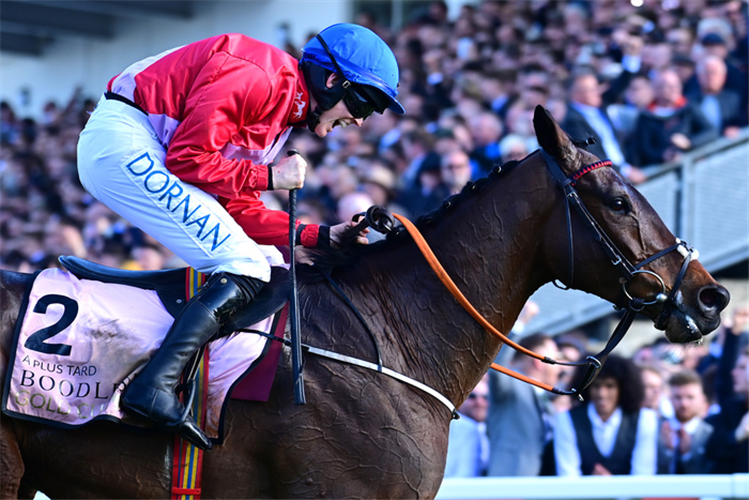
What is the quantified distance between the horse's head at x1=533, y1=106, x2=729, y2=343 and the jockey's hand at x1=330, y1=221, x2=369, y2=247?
2.07 feet

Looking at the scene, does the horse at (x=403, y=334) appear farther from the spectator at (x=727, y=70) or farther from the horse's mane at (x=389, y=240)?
the spectator at (x=727, y=70)

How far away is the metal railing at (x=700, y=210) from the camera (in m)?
6.84

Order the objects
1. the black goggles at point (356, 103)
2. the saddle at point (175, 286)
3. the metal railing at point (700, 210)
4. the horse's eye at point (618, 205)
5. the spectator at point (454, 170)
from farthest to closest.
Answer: the spectator at point (454, 170) → the metal railing at point (700, 210) → the black goggles at point (356, 103) → the horse's eye at point (618, 205) → the saddle at point (175, 286)

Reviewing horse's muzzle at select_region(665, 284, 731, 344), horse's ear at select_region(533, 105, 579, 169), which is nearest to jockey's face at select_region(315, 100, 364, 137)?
horse's ear at select_region(533, 105, 579, 169)

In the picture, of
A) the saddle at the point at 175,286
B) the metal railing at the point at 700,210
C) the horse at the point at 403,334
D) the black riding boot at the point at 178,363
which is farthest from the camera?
the metal railing at the point at 700,210

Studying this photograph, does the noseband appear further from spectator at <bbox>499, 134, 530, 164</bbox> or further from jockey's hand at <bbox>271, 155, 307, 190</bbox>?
spectator at <bbox>499, 134, 530, 164</bbox>

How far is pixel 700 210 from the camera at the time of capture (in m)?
6.95

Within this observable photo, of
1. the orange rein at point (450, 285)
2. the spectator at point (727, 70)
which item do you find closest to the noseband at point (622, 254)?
the orange rein at point (450, 285)

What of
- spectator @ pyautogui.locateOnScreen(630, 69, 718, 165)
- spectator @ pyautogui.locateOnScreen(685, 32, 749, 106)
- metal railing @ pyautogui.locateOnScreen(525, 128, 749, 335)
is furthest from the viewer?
spectator @ pyautogui.locateOnScreen(685, 32, 749, 106)

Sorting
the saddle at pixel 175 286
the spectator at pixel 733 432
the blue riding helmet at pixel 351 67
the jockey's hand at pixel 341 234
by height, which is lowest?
the saddle at pixel 175 286

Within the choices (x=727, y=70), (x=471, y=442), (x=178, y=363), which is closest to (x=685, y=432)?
(x=471, y=442)

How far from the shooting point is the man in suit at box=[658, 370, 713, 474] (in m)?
5.29

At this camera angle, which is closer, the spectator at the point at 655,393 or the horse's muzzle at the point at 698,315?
the horse's muzzle at the point at 698,315

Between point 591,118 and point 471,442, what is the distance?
3032 mm
